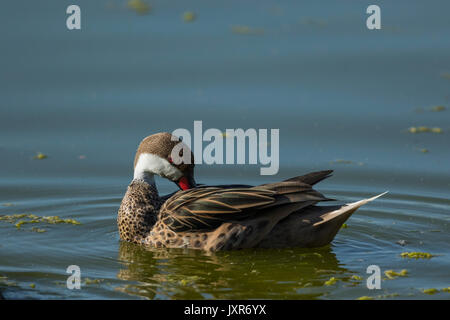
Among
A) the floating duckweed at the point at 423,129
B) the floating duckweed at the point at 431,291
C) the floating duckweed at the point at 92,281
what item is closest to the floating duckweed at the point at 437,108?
the floating duckweed at the point at 423,129

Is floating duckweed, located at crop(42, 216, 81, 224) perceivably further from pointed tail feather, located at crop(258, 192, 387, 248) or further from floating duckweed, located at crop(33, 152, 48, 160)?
pointed tail feather, located at crop(258, 192, 387, 248)

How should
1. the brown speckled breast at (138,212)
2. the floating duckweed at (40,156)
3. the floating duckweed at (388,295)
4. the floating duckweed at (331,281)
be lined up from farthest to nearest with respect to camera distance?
the floating duckweed at (40,156) < the brown speckled breast at (138,212) < the floating duckweed at (331,281) < the floating duckweed at (388,295)

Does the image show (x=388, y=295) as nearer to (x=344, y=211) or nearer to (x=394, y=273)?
(x=394, y=273)

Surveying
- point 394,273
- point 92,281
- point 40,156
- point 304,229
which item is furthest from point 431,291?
point 40,156

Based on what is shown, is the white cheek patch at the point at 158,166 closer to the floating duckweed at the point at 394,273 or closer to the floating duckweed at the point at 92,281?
the floating duckweed at the point at 92,281

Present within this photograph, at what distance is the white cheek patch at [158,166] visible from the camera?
10.5 meters

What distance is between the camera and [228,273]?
9289 millimetres

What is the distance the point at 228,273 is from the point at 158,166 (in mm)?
1825

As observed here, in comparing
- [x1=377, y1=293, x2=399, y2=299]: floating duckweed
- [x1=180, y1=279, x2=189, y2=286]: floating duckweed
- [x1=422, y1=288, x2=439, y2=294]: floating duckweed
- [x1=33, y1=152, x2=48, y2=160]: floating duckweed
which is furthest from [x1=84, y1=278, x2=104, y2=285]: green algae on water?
[x1=33, y1=152, x2=48, y2=160]: floating duckweed

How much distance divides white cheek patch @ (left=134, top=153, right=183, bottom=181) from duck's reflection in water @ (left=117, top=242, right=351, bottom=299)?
915mm

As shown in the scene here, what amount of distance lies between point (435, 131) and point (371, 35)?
2825 mm

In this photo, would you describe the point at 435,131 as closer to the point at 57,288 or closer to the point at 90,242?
the point at 90,242

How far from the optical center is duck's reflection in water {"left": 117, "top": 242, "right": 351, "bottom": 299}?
8688 mm
